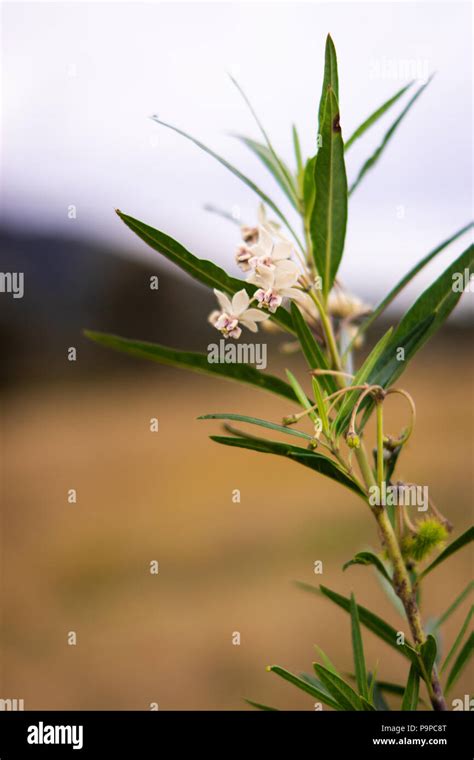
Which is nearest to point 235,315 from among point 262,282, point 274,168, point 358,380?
point 262,282

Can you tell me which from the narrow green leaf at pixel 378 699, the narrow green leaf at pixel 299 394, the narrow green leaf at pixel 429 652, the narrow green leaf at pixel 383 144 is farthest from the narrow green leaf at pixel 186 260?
the narrow green leaf at pixel 378 699

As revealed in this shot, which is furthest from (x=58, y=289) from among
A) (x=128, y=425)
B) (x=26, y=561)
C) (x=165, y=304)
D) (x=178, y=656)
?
(x=178, y=656)

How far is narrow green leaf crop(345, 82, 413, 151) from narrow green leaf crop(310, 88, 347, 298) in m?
0.15

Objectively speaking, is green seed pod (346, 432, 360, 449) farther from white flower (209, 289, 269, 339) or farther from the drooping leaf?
white flower (209, 289, 269, 339)

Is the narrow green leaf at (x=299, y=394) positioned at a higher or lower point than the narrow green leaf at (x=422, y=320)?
lower

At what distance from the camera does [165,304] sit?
704cm

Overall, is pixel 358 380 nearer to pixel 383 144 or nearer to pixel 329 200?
pixel 329 200

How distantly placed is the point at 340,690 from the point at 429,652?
0.14 meters

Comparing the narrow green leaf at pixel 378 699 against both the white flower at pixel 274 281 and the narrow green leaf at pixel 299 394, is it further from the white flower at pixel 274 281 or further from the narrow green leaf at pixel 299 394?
the white flower at pixel 274 281

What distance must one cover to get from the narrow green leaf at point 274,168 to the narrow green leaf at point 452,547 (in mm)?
519

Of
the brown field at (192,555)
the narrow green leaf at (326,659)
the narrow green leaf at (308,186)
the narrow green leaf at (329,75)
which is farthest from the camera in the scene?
the brown field at (192,555)

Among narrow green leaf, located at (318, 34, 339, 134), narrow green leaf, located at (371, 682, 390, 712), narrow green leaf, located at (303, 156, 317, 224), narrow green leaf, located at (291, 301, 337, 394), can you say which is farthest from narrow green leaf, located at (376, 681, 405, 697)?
narrow green leaf, located at (318, 34, 339, 134)

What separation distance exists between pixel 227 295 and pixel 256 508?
4.52m

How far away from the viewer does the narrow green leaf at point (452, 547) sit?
0.86m
